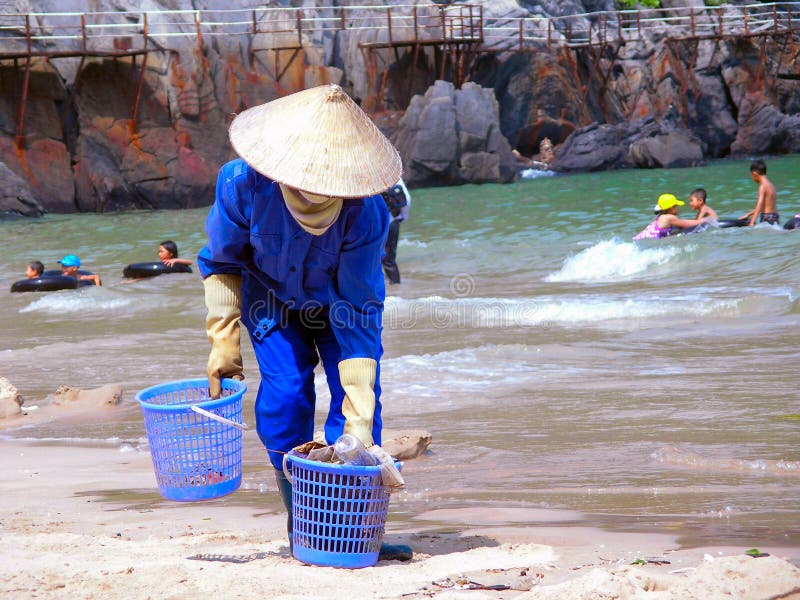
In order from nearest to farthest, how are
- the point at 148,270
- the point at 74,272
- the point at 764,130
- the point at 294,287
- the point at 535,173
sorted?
the point at 294,287
the point at 148,270
the point at 74,272
the point at 535,173
the point at 764,130

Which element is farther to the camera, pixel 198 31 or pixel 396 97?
pixel 396 97

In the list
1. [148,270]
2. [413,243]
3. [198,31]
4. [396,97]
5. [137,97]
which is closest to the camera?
[148,270]

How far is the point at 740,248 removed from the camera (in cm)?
1293

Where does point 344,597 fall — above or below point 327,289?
below

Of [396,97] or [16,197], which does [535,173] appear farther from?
[16,197]

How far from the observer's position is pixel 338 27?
1216 inches

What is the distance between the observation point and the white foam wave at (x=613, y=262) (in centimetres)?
1299

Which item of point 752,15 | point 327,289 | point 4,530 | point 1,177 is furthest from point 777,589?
point 752,15

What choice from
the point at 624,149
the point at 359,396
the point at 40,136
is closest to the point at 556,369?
the point at 359,396

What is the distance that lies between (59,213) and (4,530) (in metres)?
24.1

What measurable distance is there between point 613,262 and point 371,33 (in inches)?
761

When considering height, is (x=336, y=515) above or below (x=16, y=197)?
above

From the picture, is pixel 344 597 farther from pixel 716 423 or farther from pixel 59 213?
pixel 59 213

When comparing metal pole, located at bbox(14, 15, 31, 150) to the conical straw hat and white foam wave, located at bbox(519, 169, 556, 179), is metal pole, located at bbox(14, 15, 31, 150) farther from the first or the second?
the conical straw hat
